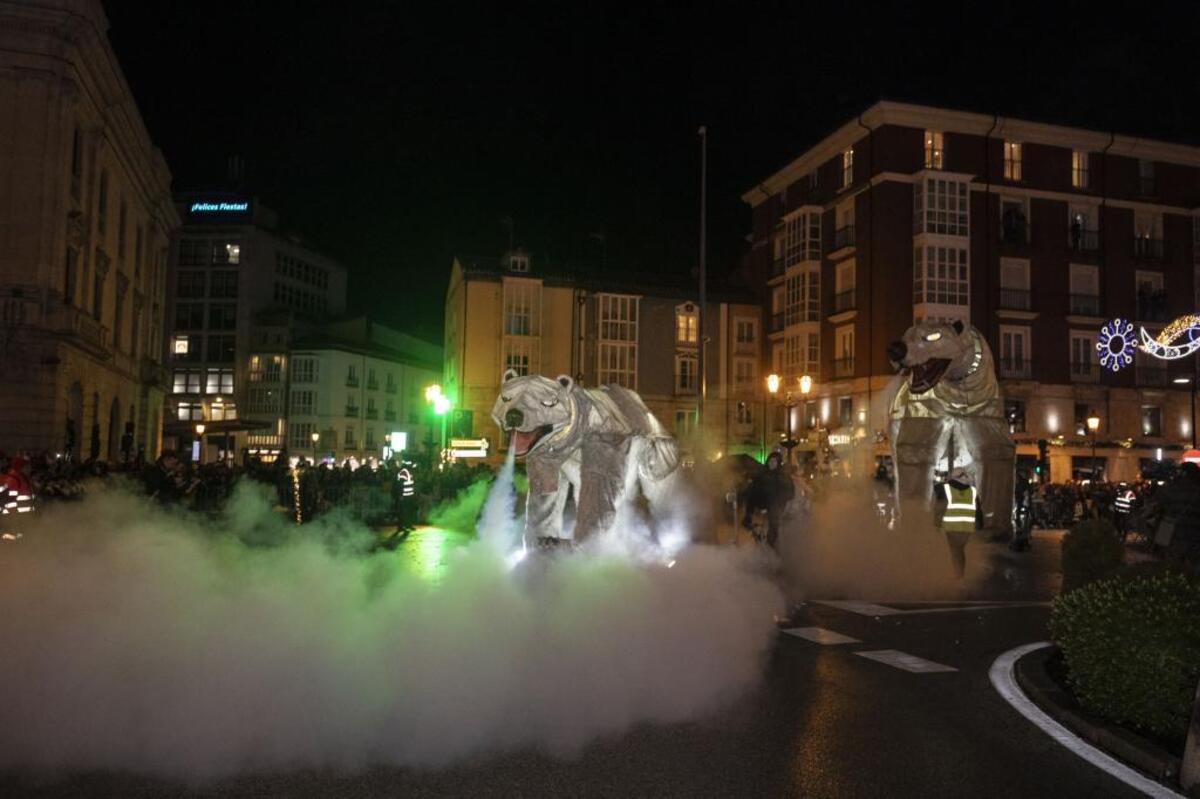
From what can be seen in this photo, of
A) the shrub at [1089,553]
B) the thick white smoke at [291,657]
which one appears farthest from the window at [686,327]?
the thick white smoke at [291,657]

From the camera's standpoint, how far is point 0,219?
93.6ft

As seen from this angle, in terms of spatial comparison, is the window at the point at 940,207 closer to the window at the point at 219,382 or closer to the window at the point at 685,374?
the window at the point at 685,374

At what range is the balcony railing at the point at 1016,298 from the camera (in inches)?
1702

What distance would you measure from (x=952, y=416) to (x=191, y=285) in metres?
67.9

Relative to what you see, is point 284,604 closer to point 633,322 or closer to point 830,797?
point 830,797

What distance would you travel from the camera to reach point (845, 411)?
43.9 meters

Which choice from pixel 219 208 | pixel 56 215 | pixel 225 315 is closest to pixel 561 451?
pixel 56 215

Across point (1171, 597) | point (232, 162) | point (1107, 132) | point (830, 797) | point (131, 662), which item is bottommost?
point (830, 797)

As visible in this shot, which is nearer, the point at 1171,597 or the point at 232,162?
the point at 1171,597

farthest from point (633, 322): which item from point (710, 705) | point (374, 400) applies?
point (710, 705)

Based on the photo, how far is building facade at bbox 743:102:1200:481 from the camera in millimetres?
41562

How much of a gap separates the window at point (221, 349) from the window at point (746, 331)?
37837 mm

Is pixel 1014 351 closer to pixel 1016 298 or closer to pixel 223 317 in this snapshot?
pixel 1016 298

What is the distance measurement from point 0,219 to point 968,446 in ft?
93.5
